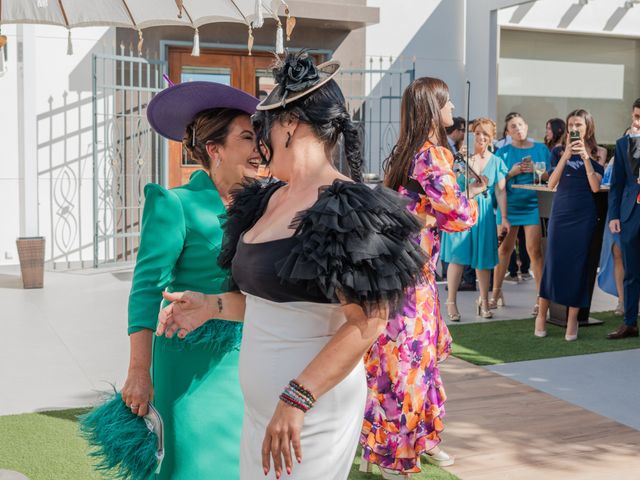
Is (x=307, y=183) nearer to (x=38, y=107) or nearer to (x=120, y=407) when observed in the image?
(x=120, y=407)

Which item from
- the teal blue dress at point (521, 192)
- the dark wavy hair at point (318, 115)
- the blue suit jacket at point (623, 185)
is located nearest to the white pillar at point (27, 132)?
the teal blue dress at point (521, 192)

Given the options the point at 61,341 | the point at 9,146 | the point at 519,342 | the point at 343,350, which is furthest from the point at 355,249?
the point at 9,146

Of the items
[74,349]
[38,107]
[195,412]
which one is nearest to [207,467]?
[195,412]

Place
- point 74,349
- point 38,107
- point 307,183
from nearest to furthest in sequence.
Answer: point 307,183 < point 74,349 < point 38,107

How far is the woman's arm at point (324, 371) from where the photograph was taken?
1926mm

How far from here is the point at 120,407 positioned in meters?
2.59

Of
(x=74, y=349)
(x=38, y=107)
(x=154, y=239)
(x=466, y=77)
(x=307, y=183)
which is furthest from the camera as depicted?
(x=466, y=77)

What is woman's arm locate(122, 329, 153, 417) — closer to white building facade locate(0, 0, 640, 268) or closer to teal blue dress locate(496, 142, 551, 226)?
teal blue dress locate(496, 142, 551, 226)

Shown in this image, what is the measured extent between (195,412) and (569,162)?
212 inches

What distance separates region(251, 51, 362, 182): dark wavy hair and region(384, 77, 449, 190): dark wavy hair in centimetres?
229

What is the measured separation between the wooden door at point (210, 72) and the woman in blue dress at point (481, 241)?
456cm

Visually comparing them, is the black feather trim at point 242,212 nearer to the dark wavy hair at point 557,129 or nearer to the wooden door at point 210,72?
the dark wavy hair at point 557,129

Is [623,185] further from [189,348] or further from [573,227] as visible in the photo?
[189,348]

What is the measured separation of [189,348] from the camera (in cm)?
265
